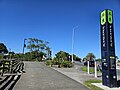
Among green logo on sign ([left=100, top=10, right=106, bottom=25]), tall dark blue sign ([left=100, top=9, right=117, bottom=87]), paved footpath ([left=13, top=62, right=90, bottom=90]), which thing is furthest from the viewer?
green logo on sign ([left=100, top=10, right=106, bottom=25])

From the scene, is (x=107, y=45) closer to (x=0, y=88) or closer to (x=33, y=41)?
(x=0, y=88)

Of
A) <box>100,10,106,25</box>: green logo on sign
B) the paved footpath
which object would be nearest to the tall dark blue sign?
<box>100,10,106,25</box>: green logo on sign

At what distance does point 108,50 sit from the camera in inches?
453

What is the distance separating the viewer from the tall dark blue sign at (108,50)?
11427 millimetres

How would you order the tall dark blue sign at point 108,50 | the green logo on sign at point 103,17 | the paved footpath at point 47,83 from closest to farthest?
the paved footpath at point 47,83 → the tall dark blue sign at point 108,50 → the green logo on sign at point 103,17

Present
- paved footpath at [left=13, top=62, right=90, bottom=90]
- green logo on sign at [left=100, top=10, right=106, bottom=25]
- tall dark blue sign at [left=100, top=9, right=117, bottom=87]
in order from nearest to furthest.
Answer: paved footpath at [left=13, top=62, right=90, bottom=90] < tall dark blue sign at [left=100, top=9, right=117, bottom=87] < green logo on sign at [left=100, top=10, right=106, bottom=25]

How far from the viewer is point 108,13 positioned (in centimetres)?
1177

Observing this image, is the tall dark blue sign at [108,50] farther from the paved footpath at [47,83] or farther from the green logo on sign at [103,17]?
the paved footpath at [47,83]

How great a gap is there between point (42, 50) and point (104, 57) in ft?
→ 249

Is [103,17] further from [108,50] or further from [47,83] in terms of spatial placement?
[47,83]

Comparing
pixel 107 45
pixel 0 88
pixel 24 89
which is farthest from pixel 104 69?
pixel 0 88

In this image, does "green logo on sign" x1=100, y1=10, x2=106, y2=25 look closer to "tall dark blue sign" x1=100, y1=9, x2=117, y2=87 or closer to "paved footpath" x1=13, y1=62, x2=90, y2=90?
"tall dark blue sign" x1=100, y1=9, x2=117, y2=87

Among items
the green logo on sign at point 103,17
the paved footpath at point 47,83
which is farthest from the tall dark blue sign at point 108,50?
the paved footpath at point 47,83

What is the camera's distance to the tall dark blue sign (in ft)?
37.5
